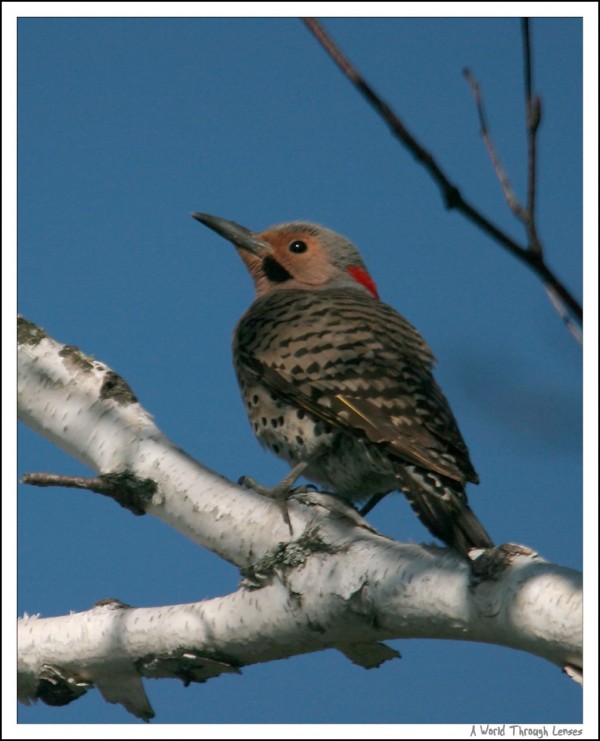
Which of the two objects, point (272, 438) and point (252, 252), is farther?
point (252, 252)

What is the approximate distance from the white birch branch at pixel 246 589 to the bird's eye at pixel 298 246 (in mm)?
2053

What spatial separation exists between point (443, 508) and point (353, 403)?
765 mm

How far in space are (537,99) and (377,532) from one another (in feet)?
5.17

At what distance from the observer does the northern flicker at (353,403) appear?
11.3 feet

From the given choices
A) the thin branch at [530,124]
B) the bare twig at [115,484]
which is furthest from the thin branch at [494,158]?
the bare twig at [115,484]

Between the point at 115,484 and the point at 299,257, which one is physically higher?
the point at 299,257

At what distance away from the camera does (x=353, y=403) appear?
12.7 feet

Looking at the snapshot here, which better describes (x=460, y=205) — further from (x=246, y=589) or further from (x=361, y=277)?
(x=361, y=277)

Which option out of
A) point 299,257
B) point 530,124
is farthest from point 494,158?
point 299,257

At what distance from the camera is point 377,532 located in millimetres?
2898

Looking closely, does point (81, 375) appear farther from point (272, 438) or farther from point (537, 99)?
point (537, 99)

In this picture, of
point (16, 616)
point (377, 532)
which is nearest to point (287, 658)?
point (377, 532)

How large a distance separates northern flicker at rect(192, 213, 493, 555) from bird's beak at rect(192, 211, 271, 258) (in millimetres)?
428

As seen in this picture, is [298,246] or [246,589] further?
[298,246]
